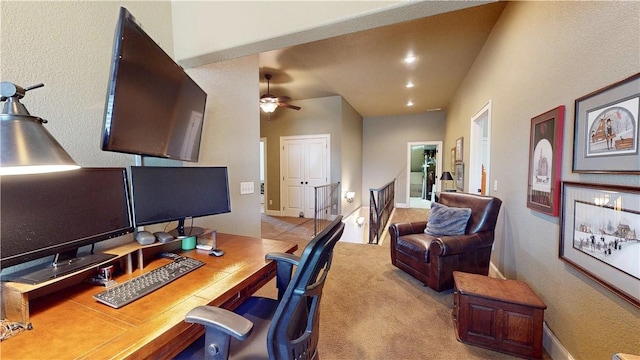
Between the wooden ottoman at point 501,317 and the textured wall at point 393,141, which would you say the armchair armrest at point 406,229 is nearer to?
the wooden ottoman at point 501,317

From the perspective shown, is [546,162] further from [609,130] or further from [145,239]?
[145,239]

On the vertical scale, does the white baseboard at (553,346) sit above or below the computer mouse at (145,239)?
below

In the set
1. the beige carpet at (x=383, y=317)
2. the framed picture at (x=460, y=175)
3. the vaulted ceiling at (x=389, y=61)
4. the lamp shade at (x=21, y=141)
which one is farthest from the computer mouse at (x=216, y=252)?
the framed picture at (x=460, y=175)

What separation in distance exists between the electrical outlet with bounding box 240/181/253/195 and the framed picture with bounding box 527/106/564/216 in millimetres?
2401

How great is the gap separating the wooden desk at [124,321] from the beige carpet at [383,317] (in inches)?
42.0

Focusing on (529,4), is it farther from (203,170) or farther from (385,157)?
(385,157)

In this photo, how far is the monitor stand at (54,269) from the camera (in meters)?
0.87

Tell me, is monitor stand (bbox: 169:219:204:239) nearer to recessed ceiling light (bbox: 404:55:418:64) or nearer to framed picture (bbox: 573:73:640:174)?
framed picture (bbox: 573:73:640:174)

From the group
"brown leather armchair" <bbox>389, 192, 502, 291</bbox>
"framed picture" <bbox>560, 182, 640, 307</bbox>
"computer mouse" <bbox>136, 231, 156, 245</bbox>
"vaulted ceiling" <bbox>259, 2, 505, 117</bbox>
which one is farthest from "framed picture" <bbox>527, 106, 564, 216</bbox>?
"computer mouse" <bbox>136, 231, 156, 245</bbox>

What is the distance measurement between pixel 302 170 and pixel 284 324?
549 cm

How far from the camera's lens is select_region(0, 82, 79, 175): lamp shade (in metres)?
0.74

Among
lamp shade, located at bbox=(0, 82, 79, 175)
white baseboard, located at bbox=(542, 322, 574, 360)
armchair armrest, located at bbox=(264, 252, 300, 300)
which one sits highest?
lamp shade, located at bbox=(0, 82, 79, 175)

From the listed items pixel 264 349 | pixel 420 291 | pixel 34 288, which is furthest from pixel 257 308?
pixel 420 291

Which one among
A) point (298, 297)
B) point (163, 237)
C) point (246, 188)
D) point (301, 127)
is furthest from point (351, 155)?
point (298, 297)
